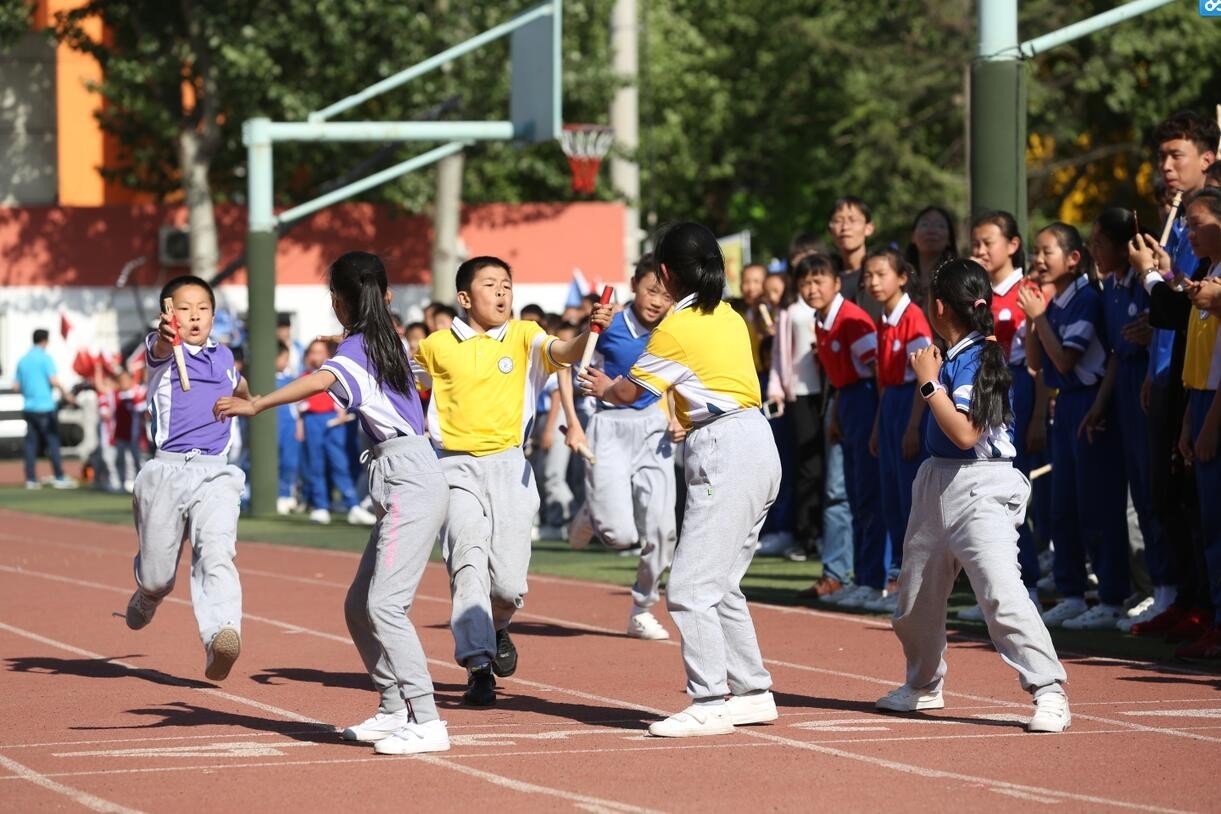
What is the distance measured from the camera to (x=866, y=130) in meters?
43.8

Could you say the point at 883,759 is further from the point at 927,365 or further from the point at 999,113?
the point at 999,113

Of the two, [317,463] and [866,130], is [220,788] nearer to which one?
[317,463]

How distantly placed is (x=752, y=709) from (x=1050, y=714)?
118cm

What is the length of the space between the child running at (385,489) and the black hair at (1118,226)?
463cm

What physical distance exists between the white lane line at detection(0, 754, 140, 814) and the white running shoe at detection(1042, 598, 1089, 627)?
6178 mm

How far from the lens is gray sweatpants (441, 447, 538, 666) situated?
375 inches

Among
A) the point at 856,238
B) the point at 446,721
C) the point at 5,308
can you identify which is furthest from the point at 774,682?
the point at 5,308

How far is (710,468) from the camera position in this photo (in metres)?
8.42

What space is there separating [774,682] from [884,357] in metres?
3.03

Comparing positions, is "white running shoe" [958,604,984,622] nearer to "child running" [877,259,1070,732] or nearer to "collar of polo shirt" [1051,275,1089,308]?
"collar of polo shirt" [1051,275,1089,308]

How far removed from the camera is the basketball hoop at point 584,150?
2870 cm

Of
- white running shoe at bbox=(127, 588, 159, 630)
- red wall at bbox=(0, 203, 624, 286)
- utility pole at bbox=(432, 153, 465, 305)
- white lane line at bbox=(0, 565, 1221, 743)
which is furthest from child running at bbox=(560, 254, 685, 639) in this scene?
red wall at bbox=(0, 203, 624, 286)

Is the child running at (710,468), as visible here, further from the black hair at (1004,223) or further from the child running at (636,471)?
the black hair at (1004,223)

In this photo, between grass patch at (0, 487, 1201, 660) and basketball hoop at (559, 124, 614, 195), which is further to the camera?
basketball hoop at (559, 124, 614, 195)
